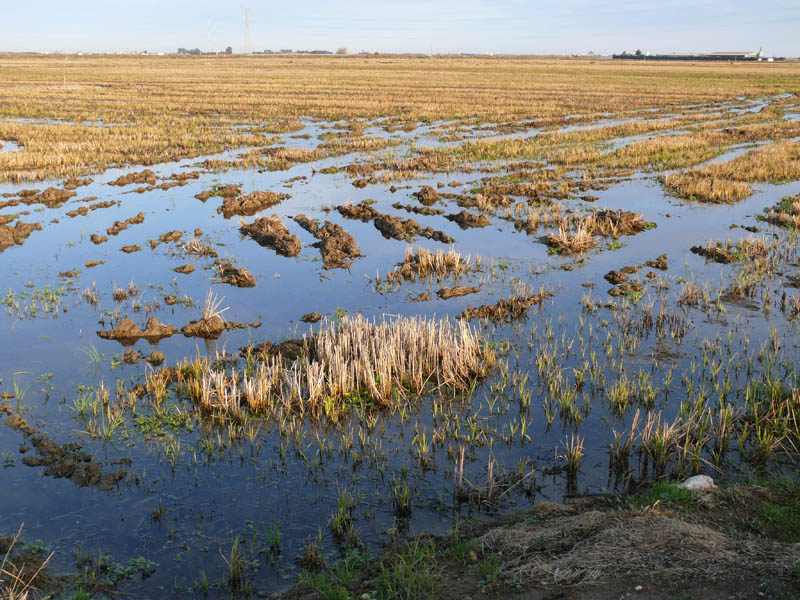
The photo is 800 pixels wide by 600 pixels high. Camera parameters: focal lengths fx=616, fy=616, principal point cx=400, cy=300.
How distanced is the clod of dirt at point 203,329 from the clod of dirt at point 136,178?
1400 cm

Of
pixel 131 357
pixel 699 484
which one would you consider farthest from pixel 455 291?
pixel 699 484

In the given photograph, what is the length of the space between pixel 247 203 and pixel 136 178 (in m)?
6.63

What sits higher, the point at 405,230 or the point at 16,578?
the point at 405,230

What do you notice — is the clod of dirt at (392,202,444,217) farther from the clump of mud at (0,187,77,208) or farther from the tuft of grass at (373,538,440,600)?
the tuft of grass at (373,538,440,600)

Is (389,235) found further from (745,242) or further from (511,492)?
(511,492)

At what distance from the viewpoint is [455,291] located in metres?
12.3

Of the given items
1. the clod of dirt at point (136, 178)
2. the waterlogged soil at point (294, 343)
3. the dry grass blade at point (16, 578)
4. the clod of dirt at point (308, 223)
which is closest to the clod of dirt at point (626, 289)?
the waterlogged soil at point (294, 343)

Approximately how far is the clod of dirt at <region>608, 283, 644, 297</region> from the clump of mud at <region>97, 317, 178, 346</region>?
8.32 metres

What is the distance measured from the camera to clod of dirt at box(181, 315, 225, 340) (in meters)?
10.3

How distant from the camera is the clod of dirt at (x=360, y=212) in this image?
18406mm

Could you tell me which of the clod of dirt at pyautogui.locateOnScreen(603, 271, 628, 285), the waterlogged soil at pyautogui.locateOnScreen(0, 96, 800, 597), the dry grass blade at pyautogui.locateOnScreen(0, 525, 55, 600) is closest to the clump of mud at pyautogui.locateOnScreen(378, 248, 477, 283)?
the waterlogged soil at pyautogui.locateOnScreen(0, 96, 800, 597)

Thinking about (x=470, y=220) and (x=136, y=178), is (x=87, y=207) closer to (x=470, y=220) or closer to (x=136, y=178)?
(x=136, y=178)

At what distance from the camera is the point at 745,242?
15.0 m

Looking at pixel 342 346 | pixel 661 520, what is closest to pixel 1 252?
pixel 342 346
